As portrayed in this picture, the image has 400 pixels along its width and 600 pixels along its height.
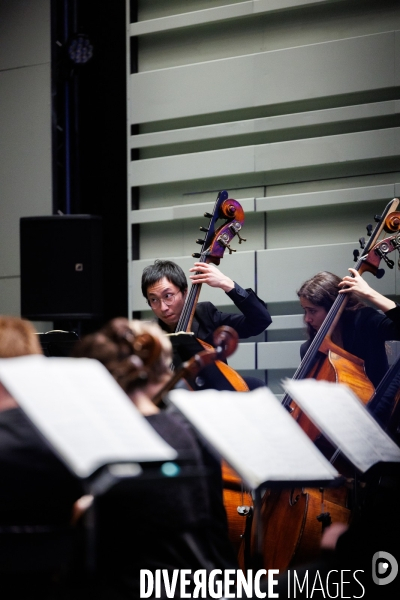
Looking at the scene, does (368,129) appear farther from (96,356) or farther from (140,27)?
(96,356)

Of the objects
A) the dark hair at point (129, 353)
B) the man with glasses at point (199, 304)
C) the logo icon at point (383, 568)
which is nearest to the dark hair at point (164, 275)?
the man with glasses at point (199, 304)

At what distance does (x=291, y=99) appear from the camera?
4605mm

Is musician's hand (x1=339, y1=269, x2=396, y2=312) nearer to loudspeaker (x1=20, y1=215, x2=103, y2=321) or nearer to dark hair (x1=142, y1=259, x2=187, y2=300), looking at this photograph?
dark hair (x1=142, y1=259, x2=187, y2=300)

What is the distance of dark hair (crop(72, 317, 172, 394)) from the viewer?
5.38 ft

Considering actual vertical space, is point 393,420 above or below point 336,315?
below

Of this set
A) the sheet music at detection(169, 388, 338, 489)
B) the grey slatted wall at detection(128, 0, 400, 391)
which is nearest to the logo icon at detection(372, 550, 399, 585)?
the sheet music at detection(169, 388, 338, 489)

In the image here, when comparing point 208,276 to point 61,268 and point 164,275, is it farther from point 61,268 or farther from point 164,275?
point 61,268

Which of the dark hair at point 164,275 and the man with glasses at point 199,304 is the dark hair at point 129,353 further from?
the dark hair at point 164,275

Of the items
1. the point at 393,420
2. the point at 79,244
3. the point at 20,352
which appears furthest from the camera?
the point at 79,244

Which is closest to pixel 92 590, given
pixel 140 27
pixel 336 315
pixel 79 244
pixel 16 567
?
pixel 16 567

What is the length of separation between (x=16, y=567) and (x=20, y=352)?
17.8 inches

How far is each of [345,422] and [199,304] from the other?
6.02ft

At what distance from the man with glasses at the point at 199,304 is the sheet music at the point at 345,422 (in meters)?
1.45

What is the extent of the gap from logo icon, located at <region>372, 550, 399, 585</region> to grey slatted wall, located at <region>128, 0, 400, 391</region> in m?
2.32
